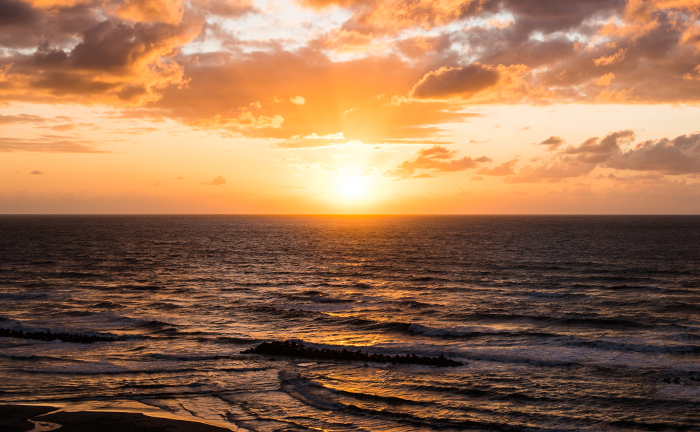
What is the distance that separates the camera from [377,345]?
98.2 feet

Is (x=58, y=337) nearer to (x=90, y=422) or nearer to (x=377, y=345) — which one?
(x=90, y=422)

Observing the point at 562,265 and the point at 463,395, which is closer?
the point at 463,395

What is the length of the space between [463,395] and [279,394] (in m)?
8.27

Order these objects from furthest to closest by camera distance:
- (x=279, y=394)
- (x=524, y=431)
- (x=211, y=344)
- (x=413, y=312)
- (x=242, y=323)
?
(x=413, y=312), (x=242, y=323), (x=211, y=344), (x=279, y=394), (x=524, y=431)

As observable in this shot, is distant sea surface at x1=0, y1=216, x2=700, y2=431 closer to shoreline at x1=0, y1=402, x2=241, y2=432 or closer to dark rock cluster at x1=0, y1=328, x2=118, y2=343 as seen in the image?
shoreline at x1=0, y1=402, x2=241, y2=432

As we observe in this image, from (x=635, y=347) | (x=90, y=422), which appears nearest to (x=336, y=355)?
(x=90, y=422)

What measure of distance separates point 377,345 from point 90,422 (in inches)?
672

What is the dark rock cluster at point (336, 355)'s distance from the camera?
2612 cm

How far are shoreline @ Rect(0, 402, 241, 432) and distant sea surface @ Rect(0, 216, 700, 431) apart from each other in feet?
2.74

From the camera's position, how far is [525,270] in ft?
217

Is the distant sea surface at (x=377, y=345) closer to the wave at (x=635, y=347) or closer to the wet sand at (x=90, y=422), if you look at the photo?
the wave at (x=635, y=347)

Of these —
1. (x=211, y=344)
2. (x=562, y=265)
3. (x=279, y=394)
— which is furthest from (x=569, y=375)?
(x=562, y=265)

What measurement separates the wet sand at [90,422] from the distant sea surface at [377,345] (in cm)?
120

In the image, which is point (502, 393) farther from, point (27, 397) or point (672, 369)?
point (27, 397)
